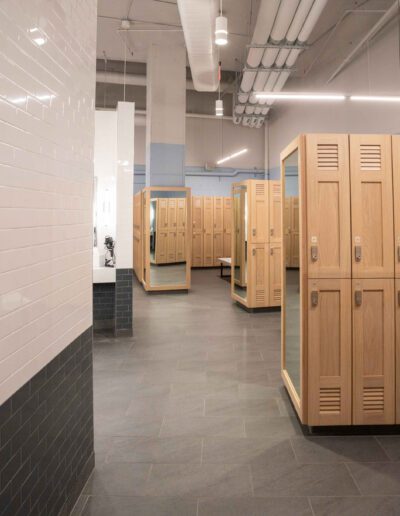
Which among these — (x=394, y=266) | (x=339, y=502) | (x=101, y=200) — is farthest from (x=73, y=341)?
(x=101, y=200)

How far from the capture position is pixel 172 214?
931 cm

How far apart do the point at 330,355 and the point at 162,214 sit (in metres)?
7.12

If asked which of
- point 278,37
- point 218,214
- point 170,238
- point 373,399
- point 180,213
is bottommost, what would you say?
point 373,399

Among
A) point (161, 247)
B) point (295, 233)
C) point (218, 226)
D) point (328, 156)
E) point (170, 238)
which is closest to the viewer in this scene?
point (328, 156)

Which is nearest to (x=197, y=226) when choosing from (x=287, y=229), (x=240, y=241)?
(x=240, y=241)

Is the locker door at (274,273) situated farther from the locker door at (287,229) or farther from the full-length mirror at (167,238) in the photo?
the locker door at (287,229)

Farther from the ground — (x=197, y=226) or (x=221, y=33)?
(x=221, y=33)

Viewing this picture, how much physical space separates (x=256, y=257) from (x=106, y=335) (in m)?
2.88

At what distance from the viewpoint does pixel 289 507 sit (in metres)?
2.13

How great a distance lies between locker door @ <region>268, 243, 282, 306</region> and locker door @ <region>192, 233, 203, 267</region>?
641 centimetres

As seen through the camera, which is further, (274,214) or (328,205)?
(274,214)

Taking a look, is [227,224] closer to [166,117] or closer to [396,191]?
[166,117]

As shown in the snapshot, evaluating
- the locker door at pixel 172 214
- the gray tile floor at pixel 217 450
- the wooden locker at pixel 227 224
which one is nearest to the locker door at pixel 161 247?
the locker door at pixel 172 214

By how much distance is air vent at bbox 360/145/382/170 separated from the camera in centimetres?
284
